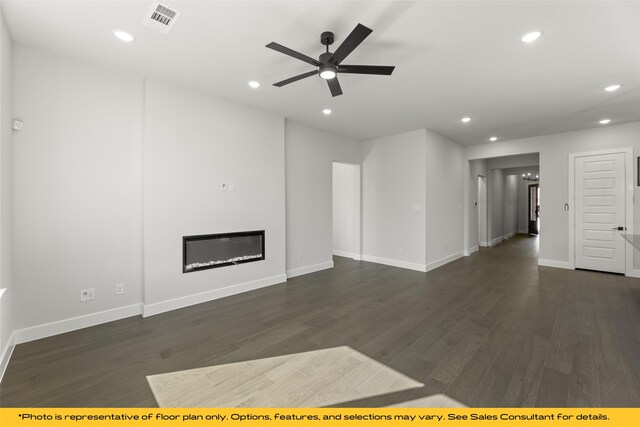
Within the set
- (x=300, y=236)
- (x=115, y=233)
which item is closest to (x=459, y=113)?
(x=300, y=236)

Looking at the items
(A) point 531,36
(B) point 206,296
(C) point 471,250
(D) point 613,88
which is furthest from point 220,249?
(C) point 471,250

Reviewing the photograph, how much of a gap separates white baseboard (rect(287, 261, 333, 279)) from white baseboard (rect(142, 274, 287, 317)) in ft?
1.06

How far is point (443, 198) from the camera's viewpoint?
19.5 ft

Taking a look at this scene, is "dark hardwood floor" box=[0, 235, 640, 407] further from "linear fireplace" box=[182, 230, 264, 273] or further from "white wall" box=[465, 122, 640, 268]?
"white wall" box=[465, 122, 640, 268]

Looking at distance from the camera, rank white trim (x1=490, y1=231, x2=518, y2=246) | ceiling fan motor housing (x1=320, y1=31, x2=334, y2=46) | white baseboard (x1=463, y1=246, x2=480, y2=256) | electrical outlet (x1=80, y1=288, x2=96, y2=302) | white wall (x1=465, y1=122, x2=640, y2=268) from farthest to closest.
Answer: white trim (x1=490, y1=231, x2=518, y2=246)
white baseboard (x1=463, y1=246, x2=480, y2=256)
white wall (x1=465, y1=122, x2=640, y2=268)
electrical outlet (x1=80, y1=288, x2=96, y2=302)
ceiling fan motor housing (x1=320, y1=31, x2=334, y2=46)

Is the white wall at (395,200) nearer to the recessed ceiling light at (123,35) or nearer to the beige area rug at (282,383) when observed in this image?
the beige area rug at (282,383)

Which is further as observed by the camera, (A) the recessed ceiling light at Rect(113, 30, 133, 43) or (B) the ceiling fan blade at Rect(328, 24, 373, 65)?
(A) the recessed ceiling light at Rect(113, 30, 133, 43)

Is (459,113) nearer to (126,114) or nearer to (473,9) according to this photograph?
(473,9)

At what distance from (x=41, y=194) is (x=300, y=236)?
3.41 metres

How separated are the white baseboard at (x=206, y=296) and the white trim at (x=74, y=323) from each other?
17 cm

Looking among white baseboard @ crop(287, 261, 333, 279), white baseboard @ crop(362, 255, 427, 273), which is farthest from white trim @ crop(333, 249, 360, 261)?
white baseboard @ crop(287, 261, 333, 279)

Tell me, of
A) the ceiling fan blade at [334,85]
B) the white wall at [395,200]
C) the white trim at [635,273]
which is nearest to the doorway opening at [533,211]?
the white trim at [635,273]

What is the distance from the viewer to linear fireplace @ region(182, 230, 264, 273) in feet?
11.6

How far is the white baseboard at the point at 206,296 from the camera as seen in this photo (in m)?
3.25
